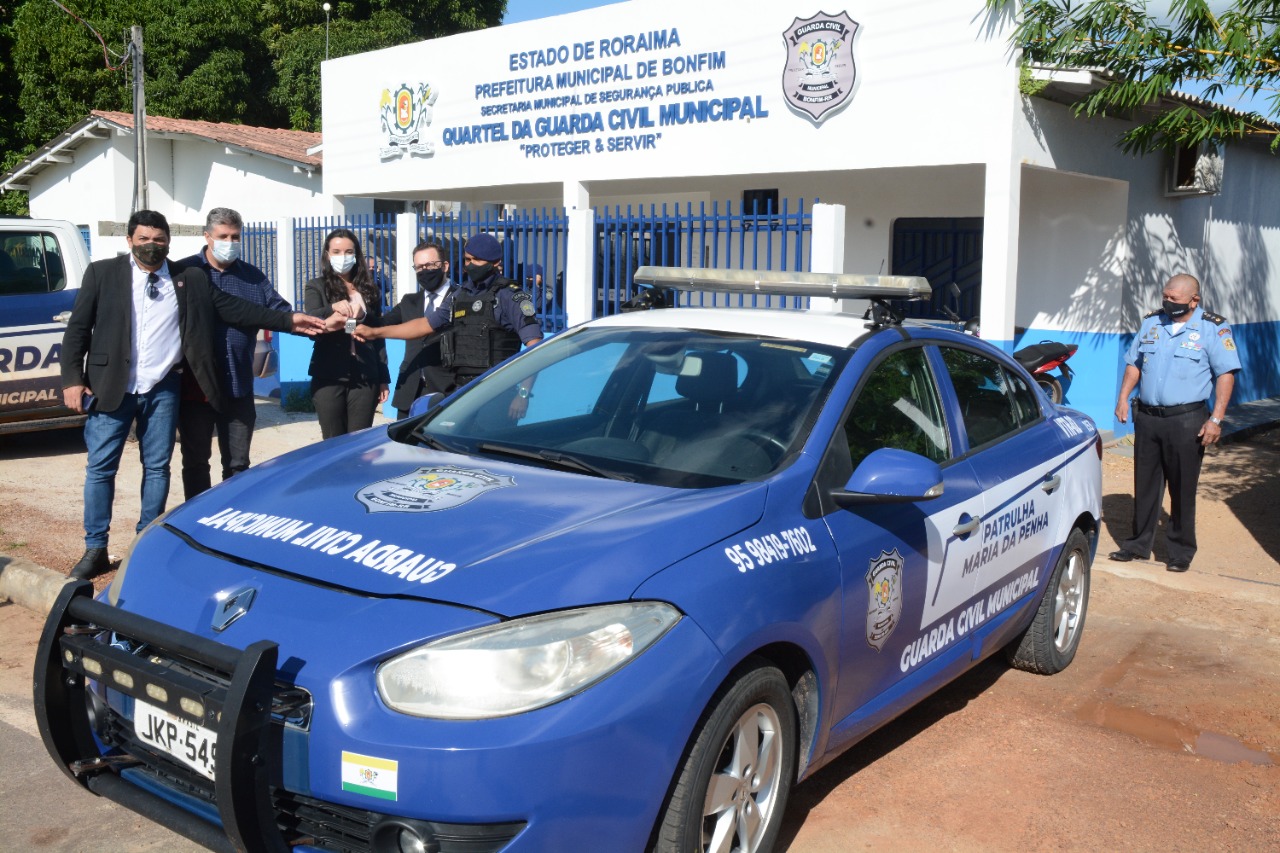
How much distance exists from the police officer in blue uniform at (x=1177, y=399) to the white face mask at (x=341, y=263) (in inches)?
177

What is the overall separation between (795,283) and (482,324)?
2501mm

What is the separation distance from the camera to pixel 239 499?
3525mm

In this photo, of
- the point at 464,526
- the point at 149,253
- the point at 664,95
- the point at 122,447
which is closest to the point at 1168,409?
the point at 464,526

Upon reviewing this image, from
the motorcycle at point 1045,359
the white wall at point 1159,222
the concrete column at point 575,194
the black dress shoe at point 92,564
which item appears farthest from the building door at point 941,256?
the black dress shoe at point 92,564

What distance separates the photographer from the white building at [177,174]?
19953 millimetres

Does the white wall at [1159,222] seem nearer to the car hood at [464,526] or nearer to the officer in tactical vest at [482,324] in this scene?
the officer in tactical vest at [482,324]

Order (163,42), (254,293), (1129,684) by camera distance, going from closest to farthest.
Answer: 1. (1129,684)
2. (254,293)
3. (163,42)

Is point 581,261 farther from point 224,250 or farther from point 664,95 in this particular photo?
point 224,250

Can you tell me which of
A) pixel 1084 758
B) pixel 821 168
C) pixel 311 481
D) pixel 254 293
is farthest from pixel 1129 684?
pixel 821 168

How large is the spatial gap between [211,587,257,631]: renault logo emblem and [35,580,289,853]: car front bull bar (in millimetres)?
86

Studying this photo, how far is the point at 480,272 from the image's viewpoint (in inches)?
261

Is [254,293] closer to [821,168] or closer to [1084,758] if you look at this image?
[1084,758]

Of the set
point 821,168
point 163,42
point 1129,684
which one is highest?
point 163,42

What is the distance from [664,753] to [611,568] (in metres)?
0.44
